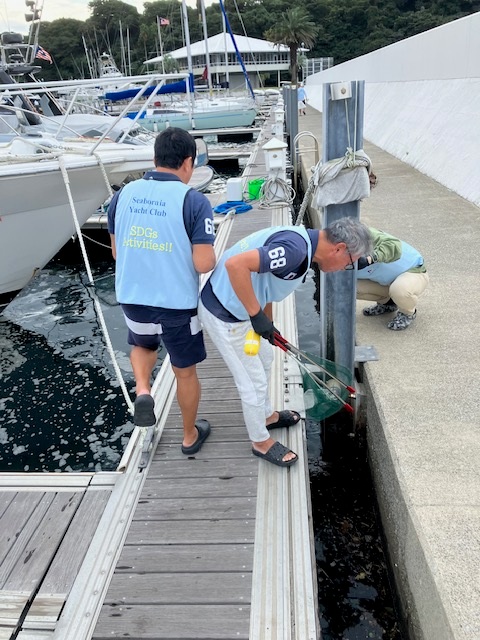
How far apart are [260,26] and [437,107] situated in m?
74.3

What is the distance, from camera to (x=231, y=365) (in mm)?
2803

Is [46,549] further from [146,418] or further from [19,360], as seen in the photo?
[19,360]

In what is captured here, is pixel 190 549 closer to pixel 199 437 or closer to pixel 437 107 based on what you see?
pixel 199 437

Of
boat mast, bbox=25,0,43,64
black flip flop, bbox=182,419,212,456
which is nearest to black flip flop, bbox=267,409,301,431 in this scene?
black flip flop, bbox=182,419,212,456

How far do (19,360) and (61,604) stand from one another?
462 centimetres

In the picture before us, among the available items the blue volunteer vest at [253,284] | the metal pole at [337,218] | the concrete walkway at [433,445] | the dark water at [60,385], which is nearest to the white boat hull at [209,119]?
the dark water at [60,385]

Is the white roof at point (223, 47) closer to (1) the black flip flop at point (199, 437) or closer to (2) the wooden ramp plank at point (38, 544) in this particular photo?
(1) the black flip flop at point (199, 437)

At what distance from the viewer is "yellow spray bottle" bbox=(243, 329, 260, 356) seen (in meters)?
2.62

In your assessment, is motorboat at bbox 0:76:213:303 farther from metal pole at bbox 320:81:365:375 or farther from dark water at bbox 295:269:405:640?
dark water at bbox 295:269:405:640

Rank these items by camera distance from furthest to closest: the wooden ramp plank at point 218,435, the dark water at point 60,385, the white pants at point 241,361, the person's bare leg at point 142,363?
the dark water at point 60,385, the wooden ramp plank at point 218,435, the person's bare leg at point 142,363, the white pants at point 241,361

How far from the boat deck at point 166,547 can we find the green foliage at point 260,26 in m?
51.3

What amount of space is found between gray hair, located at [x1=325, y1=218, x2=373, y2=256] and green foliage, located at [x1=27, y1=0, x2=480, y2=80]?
5098cm

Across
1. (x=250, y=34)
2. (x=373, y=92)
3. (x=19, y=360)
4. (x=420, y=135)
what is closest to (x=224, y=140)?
(x=373, y=92)

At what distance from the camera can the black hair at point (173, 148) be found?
2633mm
